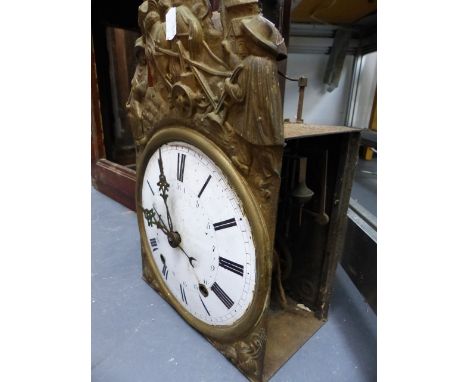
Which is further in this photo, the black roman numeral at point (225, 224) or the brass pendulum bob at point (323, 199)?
the brass pendulum bob at point (323, 199)

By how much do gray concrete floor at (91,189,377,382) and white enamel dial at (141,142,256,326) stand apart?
94 mm

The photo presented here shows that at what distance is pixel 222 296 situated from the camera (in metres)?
0.71

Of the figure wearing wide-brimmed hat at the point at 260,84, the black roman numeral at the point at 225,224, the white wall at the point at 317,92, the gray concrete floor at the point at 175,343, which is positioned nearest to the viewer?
the figure wearing wide-brimmed hat at the point at 260,84

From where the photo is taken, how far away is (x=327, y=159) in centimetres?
78

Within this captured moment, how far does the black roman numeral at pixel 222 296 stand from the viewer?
70 cm

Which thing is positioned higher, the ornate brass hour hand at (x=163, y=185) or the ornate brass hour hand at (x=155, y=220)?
the ornate brass hour hand at (x=163, y=185)

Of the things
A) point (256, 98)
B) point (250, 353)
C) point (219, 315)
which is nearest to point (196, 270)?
point (219, 315)

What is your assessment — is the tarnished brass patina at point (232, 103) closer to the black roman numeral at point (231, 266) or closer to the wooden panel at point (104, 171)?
the black roman numeral at point (231, 266)

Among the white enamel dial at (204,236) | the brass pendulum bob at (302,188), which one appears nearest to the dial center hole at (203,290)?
the white enamel dial at (204,236)

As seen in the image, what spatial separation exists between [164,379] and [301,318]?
41 cm

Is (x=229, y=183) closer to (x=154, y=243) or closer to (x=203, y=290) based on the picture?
(x=203, y=290)

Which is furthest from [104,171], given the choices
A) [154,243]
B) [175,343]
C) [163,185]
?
[175,343]

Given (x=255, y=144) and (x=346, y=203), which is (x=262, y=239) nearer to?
(x=255, y=144)

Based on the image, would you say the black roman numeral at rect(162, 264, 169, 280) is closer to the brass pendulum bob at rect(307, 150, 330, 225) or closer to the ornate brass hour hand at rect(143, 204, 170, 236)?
the ornate brass hour hand at rect(143, 204, 170, 236)
